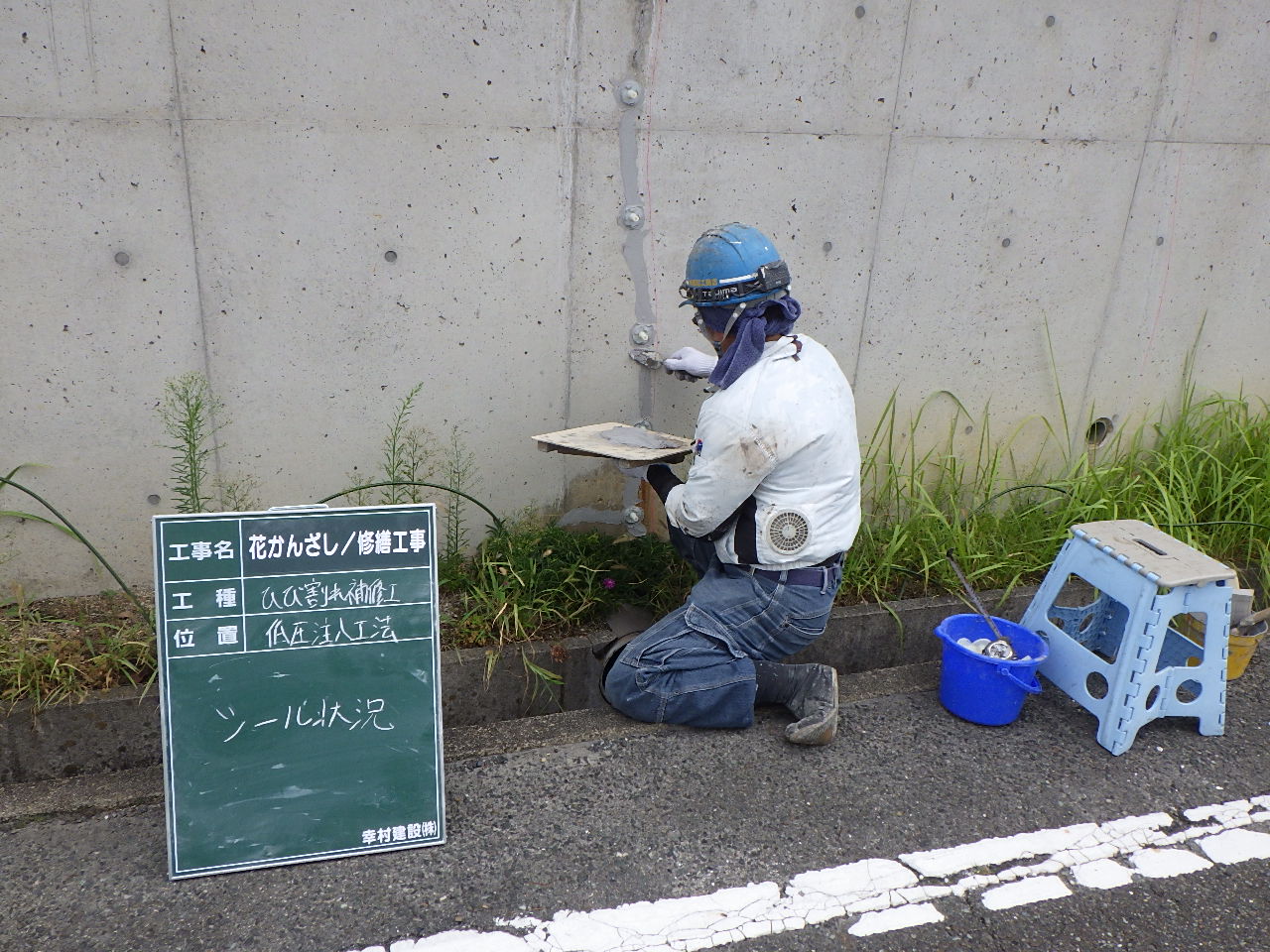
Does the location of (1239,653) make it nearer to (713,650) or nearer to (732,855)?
(713,650)

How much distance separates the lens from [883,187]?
4.23 meters

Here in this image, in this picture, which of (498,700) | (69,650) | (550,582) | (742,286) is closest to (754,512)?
(742,286)

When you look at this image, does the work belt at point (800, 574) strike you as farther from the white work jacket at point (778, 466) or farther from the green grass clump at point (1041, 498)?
the green grass clump at point (1041, 498)

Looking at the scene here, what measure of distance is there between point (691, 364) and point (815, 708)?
1.39 metres

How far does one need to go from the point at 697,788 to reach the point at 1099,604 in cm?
181

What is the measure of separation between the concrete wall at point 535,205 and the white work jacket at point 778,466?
3.31 ft

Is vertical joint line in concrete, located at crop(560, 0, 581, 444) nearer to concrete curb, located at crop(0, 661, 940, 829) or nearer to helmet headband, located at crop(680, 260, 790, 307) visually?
helmet headband, located at crop(680, 260, 790, 307)

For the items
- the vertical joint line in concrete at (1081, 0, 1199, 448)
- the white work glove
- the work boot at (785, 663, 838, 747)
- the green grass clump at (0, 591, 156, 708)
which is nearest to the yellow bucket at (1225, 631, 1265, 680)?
the vertical joint line in concrete at (1081, 0, 1199, 448)

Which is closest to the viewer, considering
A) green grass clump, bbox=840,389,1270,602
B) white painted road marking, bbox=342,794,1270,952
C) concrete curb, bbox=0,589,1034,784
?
white painted road marking, bbox=342,794,1270,952

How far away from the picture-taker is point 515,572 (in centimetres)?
378

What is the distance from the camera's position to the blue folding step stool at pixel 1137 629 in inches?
130

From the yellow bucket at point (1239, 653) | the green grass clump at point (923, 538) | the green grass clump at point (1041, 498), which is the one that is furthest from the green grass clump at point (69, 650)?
the yellow bucket at point (1239, 653)

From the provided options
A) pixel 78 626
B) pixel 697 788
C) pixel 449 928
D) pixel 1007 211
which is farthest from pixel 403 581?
pixel 1007 211

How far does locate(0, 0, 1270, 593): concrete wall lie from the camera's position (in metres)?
3.39
